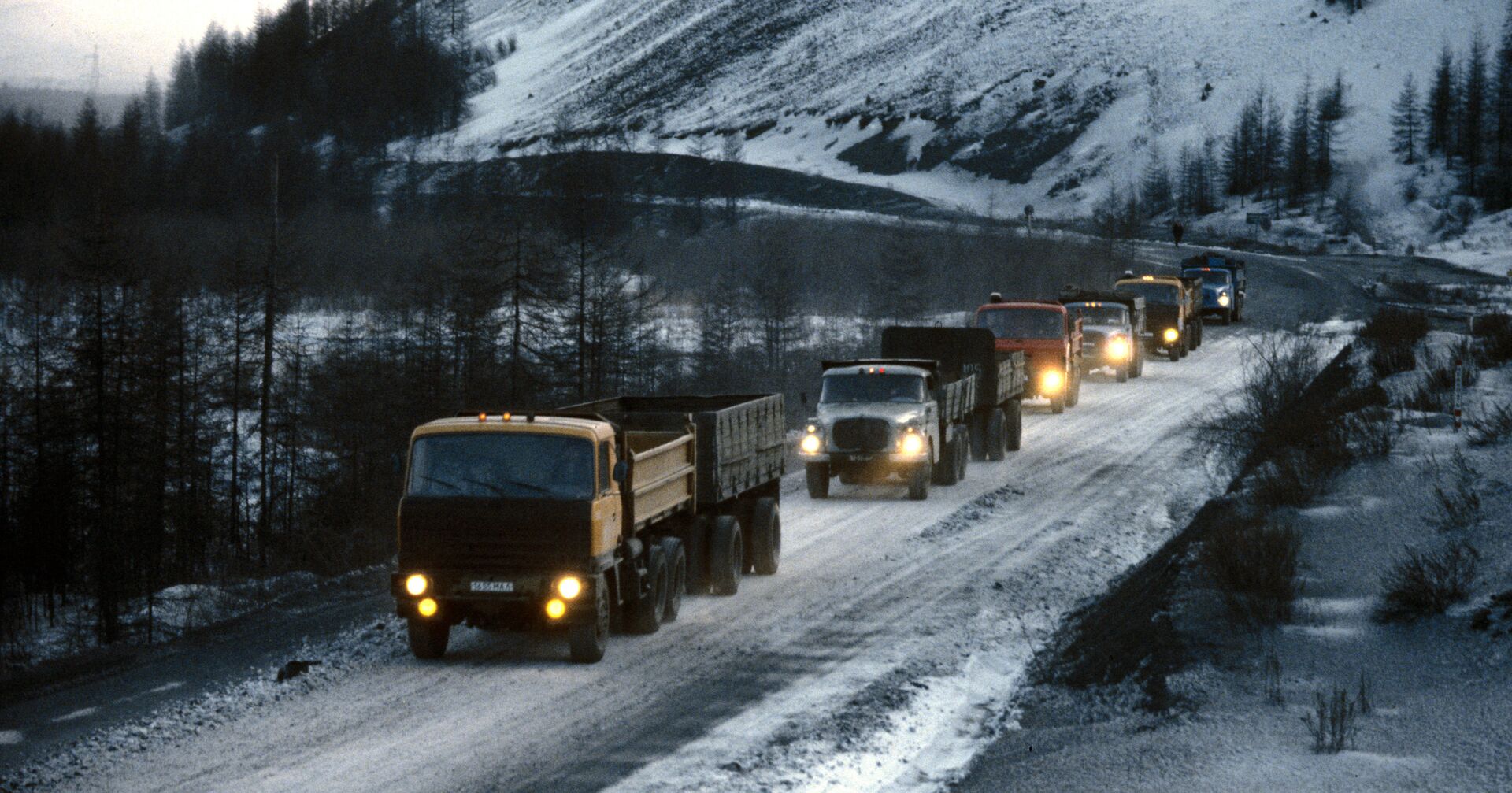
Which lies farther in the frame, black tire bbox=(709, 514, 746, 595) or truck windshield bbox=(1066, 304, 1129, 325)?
truck windshield bbox=(1066, 304, 1129, 325)

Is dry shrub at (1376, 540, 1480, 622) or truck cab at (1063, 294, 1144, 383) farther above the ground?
truck cab at (1063, 294, 1144, 383)

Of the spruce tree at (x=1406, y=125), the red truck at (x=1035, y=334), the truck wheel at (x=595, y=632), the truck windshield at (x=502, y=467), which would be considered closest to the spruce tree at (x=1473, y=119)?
the spruce tree at (x=1406, y=125)

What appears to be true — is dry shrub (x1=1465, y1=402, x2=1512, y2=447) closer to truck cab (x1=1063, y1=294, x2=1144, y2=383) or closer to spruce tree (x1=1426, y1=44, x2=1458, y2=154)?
truck cab (x1=1063, y1=294, x2=1144, y2=383)

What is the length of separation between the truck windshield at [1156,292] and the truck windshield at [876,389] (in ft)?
84.3

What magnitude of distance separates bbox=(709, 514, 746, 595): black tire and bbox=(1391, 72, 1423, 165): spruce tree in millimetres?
131432

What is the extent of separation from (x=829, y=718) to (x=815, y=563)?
7589 mm

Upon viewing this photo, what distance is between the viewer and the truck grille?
25.3 m

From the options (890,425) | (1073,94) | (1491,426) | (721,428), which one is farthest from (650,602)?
(1073,94)

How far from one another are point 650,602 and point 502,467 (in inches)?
97.3

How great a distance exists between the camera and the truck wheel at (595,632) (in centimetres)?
1445

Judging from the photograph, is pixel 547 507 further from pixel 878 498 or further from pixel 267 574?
pixel 267 574

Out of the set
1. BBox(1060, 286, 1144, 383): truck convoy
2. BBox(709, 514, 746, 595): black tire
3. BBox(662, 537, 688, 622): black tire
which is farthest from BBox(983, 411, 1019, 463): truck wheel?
BBox(662, 537, 688, 622): black tire

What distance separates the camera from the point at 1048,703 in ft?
42.5

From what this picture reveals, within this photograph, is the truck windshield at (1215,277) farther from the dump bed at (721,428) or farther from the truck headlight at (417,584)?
the truck headlight at (417,584)
